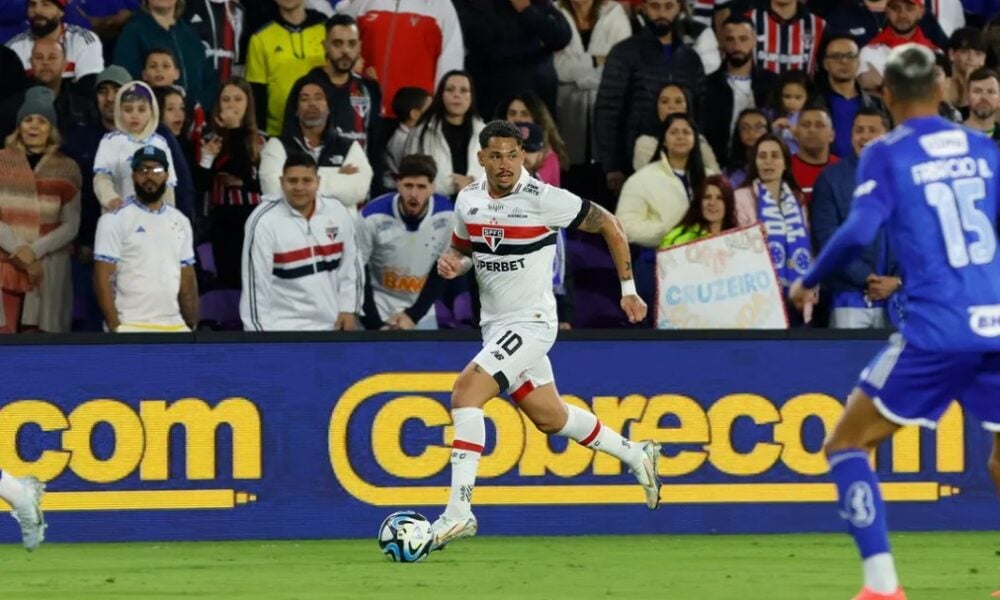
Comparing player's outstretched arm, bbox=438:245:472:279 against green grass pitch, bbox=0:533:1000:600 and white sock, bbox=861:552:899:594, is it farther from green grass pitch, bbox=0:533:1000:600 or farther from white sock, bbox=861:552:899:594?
white sock, bbox=861:552:899:594

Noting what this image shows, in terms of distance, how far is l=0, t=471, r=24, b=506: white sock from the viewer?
966 centimetres

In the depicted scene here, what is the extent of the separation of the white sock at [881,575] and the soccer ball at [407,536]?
309cm

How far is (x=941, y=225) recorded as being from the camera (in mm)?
7430

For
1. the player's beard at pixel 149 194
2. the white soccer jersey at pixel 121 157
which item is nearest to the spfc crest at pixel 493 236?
the player's beard at pixel 149 194

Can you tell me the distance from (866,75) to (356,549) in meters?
6.30

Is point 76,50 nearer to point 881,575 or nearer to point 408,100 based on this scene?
point 408,100

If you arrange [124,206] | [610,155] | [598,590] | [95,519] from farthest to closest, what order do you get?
[610,155]
[124,206]
[95,519]
[598,590]

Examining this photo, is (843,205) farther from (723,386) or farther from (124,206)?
(124,206)

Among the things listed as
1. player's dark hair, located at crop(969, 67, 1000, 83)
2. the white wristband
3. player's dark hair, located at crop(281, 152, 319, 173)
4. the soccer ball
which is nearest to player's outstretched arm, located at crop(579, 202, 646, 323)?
the white wristband

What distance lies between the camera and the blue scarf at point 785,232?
43.5 ft

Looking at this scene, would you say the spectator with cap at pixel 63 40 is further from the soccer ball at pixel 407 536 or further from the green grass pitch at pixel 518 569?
the soccer ball at pixel 407 536

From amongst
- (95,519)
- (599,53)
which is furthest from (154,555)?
(599,53)

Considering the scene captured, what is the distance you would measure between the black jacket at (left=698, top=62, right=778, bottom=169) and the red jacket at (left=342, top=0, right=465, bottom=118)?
76.6 inches

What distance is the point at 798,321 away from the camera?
13164mm
